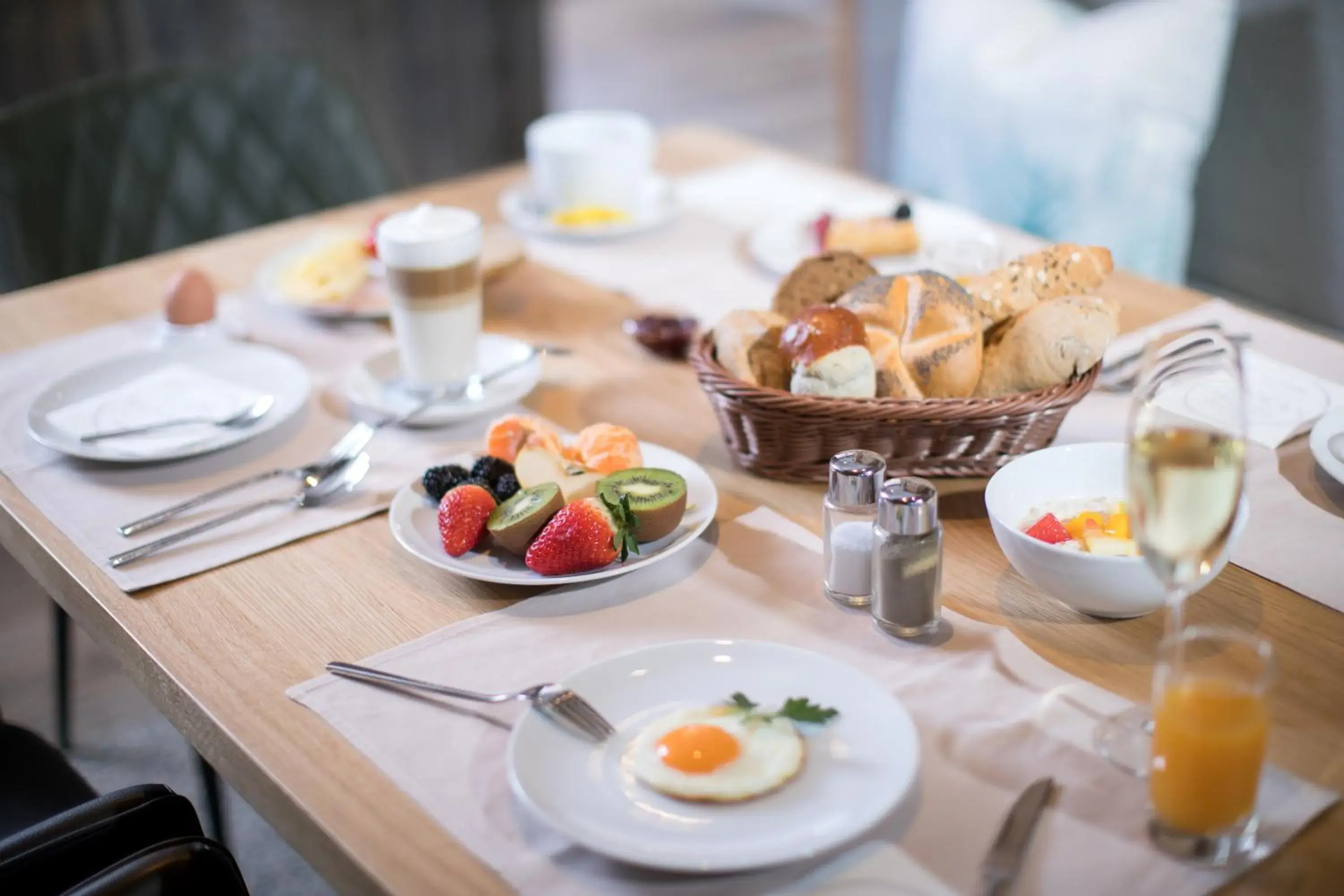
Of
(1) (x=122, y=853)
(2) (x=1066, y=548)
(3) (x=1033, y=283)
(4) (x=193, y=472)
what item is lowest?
(1) (x=122, y=853)

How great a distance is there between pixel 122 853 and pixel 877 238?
1.16 meters

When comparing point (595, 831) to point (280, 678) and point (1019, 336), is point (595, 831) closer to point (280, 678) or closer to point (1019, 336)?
point (280, 678)

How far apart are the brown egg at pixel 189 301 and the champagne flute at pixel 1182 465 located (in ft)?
3.85

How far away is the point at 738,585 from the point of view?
44.6 inches

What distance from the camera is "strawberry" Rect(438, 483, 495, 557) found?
3.76 ft

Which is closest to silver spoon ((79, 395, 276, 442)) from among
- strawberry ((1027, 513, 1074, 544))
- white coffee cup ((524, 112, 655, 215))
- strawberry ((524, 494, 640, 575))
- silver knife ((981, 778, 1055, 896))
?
strawberry ((524, 494, 640, 575))

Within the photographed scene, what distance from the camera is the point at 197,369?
1.58 metres

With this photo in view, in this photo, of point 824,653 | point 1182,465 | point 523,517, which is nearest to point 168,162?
point 523,517

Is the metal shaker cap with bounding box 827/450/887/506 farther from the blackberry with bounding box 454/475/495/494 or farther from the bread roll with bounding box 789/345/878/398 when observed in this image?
the blackberry with bounding box 454/475/495/494

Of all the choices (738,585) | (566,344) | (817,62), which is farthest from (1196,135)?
(817,62)

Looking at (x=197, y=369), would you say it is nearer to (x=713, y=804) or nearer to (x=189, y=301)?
(x=189, y=301)

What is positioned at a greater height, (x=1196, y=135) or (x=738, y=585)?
(x=1196, y=135)

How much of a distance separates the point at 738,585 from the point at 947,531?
206 mm

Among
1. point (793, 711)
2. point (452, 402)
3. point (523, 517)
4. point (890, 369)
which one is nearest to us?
point (793, 711)
